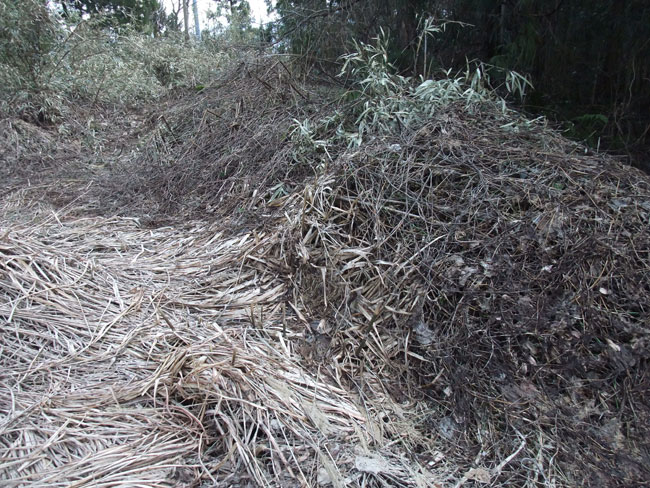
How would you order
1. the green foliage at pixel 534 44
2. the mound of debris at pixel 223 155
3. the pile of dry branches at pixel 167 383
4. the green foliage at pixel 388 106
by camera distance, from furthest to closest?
the green foliage at pixel 534 44 < the mound of debris at pixel 223 155 < the green foliage at pixel 388 106 < the pile of dry branches at pixel 167 383

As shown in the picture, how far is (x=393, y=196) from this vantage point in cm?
237

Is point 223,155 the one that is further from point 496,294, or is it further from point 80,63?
point 80,63

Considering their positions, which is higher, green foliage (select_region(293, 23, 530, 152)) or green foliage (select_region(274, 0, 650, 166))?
green foliage (select_region(274, 0, 650, 166))

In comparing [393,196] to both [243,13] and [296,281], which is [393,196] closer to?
[296,281]

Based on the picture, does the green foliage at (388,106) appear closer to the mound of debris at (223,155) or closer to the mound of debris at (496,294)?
the mound of debris at (223,155)

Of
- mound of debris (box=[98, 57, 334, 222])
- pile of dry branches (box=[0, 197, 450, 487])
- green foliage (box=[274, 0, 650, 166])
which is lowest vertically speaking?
pile of dry branches (box=[0, 197, 450, 487])

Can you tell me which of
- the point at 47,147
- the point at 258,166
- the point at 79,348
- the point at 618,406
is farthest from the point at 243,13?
the point at 618,406

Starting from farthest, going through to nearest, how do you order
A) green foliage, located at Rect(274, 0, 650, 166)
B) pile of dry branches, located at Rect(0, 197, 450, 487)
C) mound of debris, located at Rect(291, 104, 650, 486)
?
green foliage, located at Rect(274, 0, 650, 166) → mound of debris, located at Rect(291, 104, 650, 486) → pile of dry branches, located at Rect(0, 197, 450, 487)

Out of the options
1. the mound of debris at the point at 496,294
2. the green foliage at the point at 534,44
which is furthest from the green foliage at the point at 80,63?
the mound of debris at the point at 496,294

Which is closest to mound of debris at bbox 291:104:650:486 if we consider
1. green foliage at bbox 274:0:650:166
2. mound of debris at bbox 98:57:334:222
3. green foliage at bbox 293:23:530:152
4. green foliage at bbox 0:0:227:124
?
green foliage at bbox 293:23:530:152

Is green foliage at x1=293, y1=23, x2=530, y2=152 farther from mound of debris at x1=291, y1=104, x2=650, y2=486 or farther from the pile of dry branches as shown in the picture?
the pile of dry branches

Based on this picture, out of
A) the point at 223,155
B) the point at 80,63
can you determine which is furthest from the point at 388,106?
the point at 80,63

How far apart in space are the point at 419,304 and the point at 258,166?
1749 mm

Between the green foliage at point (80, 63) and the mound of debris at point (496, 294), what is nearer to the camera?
the mound of debris at point (496, 294)
